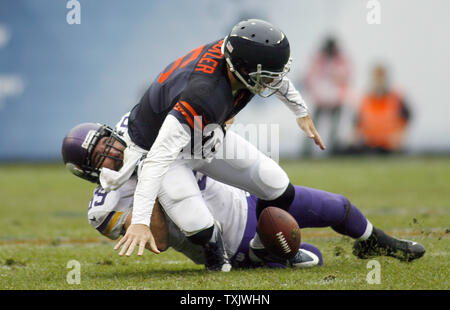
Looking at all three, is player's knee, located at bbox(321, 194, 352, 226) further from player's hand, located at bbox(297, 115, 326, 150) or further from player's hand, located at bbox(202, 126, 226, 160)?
player's hand, located at bbox(202, 126, 226, 160)

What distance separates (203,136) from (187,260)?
41.1 inches

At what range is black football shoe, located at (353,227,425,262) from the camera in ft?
12.3

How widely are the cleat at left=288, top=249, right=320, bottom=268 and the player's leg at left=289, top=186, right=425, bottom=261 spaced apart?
0.67 feet

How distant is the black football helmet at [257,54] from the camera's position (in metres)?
3.46

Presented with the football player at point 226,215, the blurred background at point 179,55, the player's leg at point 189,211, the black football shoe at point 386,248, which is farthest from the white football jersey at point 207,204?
the blurred background at point 179,55

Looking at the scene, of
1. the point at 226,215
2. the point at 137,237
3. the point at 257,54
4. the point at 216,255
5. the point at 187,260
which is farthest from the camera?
the point at 187,260

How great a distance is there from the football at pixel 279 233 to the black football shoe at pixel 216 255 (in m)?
0.24

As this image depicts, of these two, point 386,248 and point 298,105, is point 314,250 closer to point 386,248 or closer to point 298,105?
point 386,248

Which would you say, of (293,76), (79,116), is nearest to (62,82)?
(79,116)

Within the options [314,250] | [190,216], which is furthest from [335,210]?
[190,216]

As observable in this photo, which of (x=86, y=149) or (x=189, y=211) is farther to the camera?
(x=86, y=149)

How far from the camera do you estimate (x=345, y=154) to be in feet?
43.8

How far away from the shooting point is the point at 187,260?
Result: 427 centimetres
